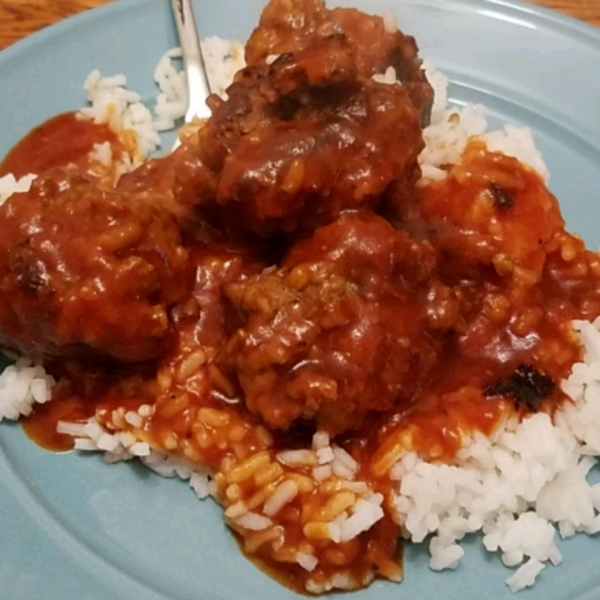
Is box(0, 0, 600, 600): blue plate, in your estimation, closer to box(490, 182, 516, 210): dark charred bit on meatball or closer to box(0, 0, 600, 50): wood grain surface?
box(0, 0, 600, 50): wood grain surface

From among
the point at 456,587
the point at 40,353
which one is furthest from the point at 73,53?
the point at 456,587

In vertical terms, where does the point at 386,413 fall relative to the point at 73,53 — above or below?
below

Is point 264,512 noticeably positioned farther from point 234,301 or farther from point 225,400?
point 234,301

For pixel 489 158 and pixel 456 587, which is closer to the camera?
pixel 456 587

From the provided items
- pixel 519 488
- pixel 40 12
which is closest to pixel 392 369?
pixel 519 488

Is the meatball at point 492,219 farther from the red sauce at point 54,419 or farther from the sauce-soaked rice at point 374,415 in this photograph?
the red sauce at point 54,419

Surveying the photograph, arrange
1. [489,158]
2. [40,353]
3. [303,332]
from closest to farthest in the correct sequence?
[303,332] → [40,353] → [489,158]

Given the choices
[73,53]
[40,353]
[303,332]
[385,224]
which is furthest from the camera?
[73,53]
